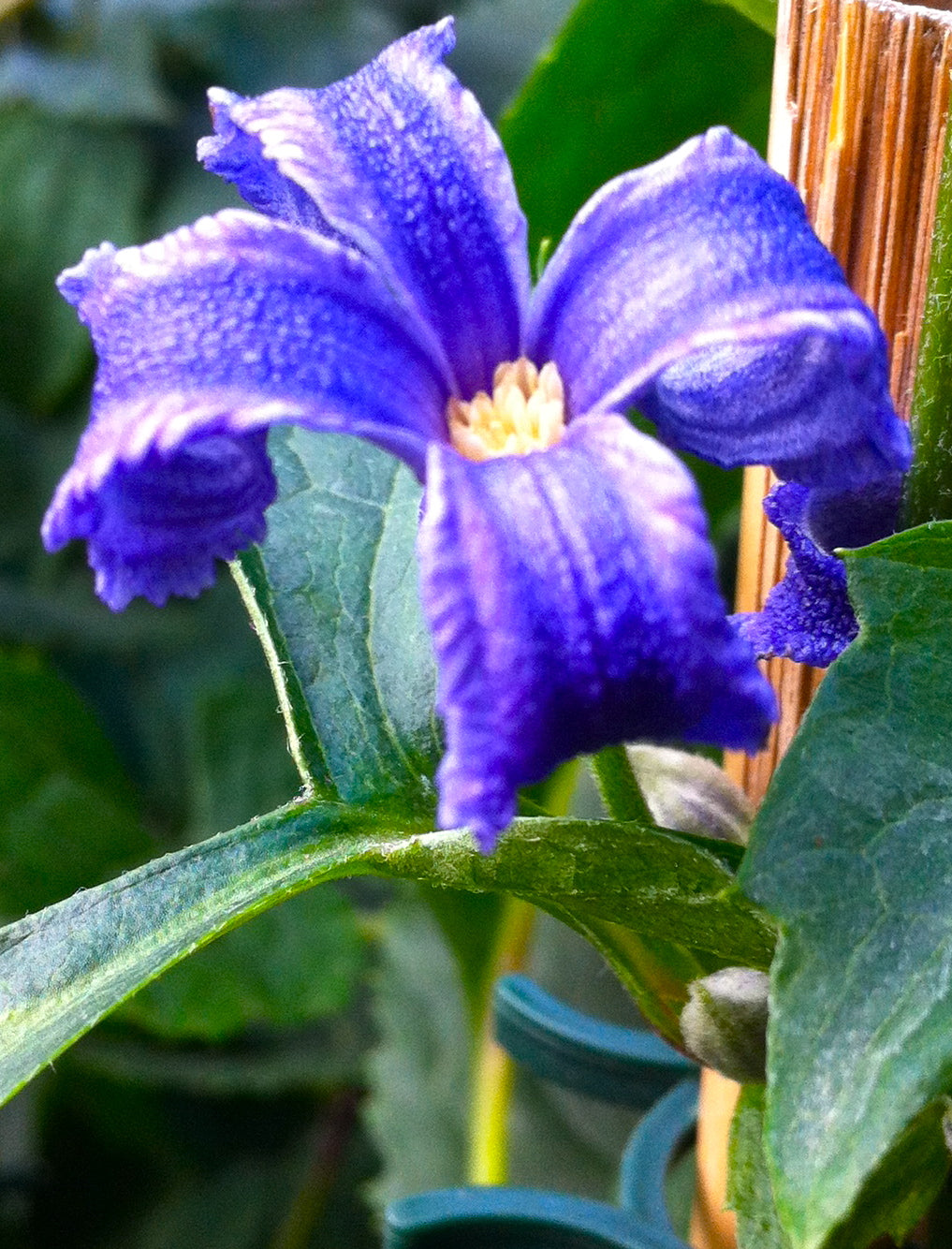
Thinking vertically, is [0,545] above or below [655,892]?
below

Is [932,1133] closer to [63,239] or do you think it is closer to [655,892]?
[655,892]

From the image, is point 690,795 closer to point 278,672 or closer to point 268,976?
point 278,672

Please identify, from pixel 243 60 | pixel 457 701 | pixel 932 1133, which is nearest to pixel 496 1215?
pixel 932 1133

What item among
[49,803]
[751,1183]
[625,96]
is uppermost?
[625,96]

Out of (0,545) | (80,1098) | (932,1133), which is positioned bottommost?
(80,1098)

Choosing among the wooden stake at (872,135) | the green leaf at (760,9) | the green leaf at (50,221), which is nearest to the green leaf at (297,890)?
the wooden stake at (872,135)

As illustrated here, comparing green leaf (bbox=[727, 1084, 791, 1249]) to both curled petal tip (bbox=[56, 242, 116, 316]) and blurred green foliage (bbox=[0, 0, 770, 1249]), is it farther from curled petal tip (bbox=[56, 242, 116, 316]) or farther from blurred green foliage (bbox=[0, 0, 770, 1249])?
blurred green foliage (bbox=[0, 0, 770, 1249])

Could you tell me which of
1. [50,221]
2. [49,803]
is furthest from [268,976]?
[50,221]

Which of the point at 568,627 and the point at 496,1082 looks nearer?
the point at 568,627

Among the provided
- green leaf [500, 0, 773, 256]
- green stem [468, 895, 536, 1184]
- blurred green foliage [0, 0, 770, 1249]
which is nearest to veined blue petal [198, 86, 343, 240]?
green leaf [500, 0, 773, 256]
